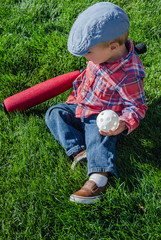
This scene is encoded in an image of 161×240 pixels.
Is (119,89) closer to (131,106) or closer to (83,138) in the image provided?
(131,106)

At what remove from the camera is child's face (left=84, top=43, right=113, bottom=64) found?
1.88m

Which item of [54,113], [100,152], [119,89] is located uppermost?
[119,89]

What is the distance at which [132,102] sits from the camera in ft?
6.54

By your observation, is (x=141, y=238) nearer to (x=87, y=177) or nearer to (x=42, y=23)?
(x=87, y=177)

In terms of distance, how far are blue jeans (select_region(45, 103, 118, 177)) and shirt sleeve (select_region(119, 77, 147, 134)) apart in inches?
8.1

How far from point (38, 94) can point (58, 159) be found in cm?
64

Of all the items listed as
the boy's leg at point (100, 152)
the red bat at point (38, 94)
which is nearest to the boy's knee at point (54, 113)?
the red bat at point (38, 94)

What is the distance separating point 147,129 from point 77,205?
2.78ft

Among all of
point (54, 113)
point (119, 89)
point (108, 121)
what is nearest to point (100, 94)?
point (119, 89)

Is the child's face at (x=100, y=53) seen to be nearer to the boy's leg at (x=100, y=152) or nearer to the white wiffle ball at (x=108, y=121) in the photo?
the white wiffle ball at (x=108, y=121)

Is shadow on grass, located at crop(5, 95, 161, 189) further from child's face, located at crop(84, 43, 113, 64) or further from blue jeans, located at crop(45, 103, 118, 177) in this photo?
child's face, located at crop(84, 43, 113, 64)

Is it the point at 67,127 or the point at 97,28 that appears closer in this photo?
the point at 97,28

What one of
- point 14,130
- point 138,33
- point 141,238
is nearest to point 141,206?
point 141,238

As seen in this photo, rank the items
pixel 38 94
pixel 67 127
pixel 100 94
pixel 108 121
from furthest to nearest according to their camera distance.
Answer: pixel 38 94
pixel 67 127
pixel 100 94
pixel 108 121
